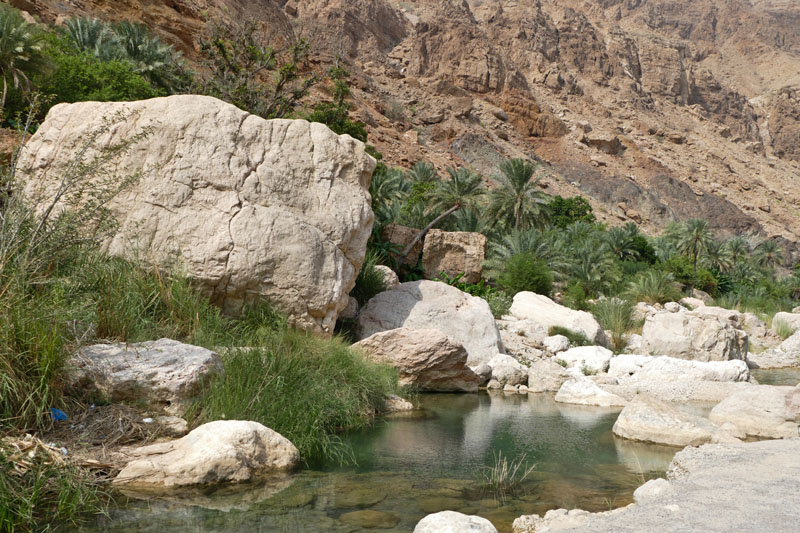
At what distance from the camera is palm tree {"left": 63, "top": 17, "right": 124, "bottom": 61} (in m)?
25.6

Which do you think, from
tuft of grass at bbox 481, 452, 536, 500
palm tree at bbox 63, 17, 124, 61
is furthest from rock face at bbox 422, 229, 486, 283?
palm tree at bbox 63, 17, 124, 61

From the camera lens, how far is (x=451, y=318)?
38.0ft

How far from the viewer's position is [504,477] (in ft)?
16.6

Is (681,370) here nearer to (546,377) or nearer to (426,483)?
(546,377)

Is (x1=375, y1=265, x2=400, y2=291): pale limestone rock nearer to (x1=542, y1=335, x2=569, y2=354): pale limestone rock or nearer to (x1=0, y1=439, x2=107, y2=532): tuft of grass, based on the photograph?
(x1=542, y1=335, x2=569, y2=354): pale limestone rock

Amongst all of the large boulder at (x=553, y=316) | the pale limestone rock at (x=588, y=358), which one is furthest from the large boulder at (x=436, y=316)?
the large boulder at (x=553, y=316)

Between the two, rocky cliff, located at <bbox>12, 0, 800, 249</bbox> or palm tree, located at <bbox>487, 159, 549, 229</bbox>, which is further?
rocky cliff, located at <bbox>12, 0, 800, 249</bbox>

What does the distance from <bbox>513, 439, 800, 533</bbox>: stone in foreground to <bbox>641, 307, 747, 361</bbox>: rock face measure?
8.28 metres

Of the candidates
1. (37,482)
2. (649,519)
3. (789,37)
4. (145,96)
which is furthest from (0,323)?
(789,37)

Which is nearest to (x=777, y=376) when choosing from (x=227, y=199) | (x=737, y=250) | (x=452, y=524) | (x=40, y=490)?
(x=227, y=199)

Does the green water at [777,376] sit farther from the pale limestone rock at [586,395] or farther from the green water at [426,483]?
the green water at [426,483]

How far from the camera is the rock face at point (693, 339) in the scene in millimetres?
13172

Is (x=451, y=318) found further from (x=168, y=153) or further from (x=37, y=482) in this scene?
(x=37, y=482)

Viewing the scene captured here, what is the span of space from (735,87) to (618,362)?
126192 millimetres
